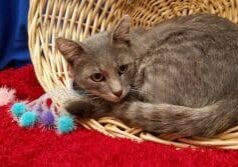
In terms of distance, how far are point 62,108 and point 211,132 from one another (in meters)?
0.48

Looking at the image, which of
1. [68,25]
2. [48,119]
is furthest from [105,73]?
[68,25]

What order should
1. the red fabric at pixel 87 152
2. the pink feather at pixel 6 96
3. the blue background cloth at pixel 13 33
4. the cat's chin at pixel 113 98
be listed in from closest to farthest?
1. the red fabric at pixel 87 152
2. the cat's chin at pixel 113 98
3. the pink feather at pixel 6 96
4. the blue background cloth at pixel 13 33

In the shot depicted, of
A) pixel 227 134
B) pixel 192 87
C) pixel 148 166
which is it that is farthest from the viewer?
pixel 192 87

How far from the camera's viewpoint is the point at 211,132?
1.19 metres

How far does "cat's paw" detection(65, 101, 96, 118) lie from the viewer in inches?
51.9

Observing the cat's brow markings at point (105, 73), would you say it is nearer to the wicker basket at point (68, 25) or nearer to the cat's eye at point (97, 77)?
the cat's eye at point (97, 77)

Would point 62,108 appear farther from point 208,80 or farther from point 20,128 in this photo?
point 208,80

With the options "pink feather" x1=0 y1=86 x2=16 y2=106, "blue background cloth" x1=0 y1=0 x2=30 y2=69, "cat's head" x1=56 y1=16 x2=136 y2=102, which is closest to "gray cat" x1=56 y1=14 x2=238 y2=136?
"cat's head" x1=56 y1=16 x2=136 y2=102

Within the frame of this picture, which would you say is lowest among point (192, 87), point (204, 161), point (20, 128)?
point (20, 128)

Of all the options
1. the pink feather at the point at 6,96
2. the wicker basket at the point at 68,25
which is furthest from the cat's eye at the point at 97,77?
the pink feather at the point at 6,96

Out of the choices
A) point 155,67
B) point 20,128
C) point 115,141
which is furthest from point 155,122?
point 20,128

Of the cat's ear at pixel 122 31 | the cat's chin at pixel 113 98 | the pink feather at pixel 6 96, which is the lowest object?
the pink feather at pixel 6 96

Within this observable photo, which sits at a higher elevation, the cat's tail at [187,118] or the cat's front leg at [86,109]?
the cat's tail at [187,118]

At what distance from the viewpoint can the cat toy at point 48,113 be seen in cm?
133
